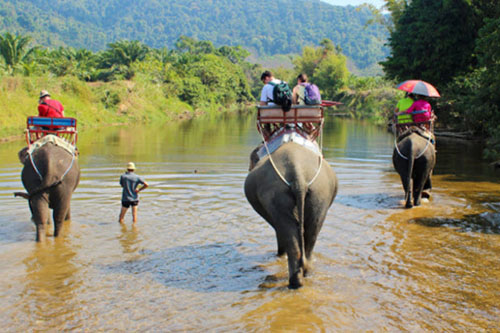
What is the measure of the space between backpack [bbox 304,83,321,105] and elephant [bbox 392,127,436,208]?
150 inches

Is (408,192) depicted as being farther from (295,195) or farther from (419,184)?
(295,195)

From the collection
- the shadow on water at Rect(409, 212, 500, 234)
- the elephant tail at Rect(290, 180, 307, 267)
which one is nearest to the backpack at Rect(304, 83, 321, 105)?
the elephant tail at Rect(290, 180, 307, 267)

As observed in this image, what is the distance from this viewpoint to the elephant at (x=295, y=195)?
5.15 metres

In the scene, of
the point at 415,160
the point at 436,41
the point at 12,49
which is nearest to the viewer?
the point at 415,160

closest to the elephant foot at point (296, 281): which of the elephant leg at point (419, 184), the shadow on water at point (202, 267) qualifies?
the shadow on water at point (202, 267)

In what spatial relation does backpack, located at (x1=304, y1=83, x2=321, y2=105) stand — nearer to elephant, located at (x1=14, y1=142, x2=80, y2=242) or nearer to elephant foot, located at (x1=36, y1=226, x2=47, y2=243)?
elephant, located at (x1=14, y1=142, x2=80, y2=242)

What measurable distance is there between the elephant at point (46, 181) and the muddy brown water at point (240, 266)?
0.49 m

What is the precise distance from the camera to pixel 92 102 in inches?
1496

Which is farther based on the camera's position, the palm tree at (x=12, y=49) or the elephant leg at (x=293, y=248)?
the palm tree at (x=12, y=49)

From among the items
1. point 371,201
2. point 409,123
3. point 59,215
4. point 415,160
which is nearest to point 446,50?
point 409,123

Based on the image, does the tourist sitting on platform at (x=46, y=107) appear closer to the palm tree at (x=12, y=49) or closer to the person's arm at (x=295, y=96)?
the person's arm at (x=295, y=96)

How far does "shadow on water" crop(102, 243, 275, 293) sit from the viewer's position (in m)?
5.81


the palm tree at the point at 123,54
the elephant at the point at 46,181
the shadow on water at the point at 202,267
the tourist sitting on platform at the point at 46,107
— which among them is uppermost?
the palm tree at the point at 123,54

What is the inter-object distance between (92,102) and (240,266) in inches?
1354
